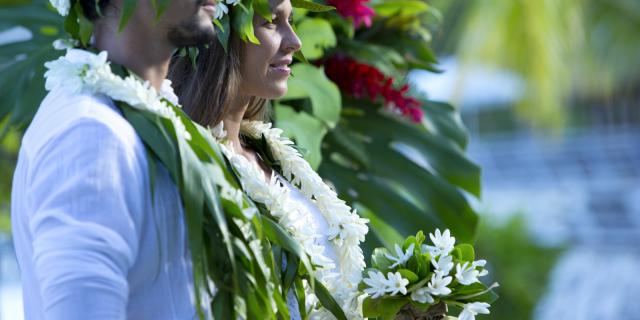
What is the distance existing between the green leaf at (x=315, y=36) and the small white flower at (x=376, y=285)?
1323 millimetres

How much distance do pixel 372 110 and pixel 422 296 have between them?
66.2 inches

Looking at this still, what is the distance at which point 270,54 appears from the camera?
82.2 inches

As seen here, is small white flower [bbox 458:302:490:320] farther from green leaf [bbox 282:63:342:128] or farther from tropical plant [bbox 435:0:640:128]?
tropical plant [bbox 435:0:640:128]

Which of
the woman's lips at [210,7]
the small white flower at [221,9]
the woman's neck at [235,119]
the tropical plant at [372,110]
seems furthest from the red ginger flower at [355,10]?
the woman's lips at [210,7]

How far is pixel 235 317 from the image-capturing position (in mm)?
1643

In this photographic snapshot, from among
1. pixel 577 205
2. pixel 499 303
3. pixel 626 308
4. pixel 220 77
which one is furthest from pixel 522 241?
pixel 220 77

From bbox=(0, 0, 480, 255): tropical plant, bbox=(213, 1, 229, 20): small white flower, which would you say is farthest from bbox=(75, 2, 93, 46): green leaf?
bbox=(0, 0, 480, 255): tropical plant

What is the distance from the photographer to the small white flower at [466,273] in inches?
75.8

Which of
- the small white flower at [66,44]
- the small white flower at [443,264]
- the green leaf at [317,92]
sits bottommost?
the green leaf at [317,92]

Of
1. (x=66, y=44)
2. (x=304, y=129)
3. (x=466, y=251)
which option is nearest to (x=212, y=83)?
(x=66, y=44)

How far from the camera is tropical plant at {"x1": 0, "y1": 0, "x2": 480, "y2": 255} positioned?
3.24 metres

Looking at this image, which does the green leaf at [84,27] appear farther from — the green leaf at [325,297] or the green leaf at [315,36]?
the green leaf at [315,36]

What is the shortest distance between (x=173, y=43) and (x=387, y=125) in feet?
6.30

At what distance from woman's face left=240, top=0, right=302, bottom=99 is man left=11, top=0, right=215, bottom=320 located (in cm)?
39
